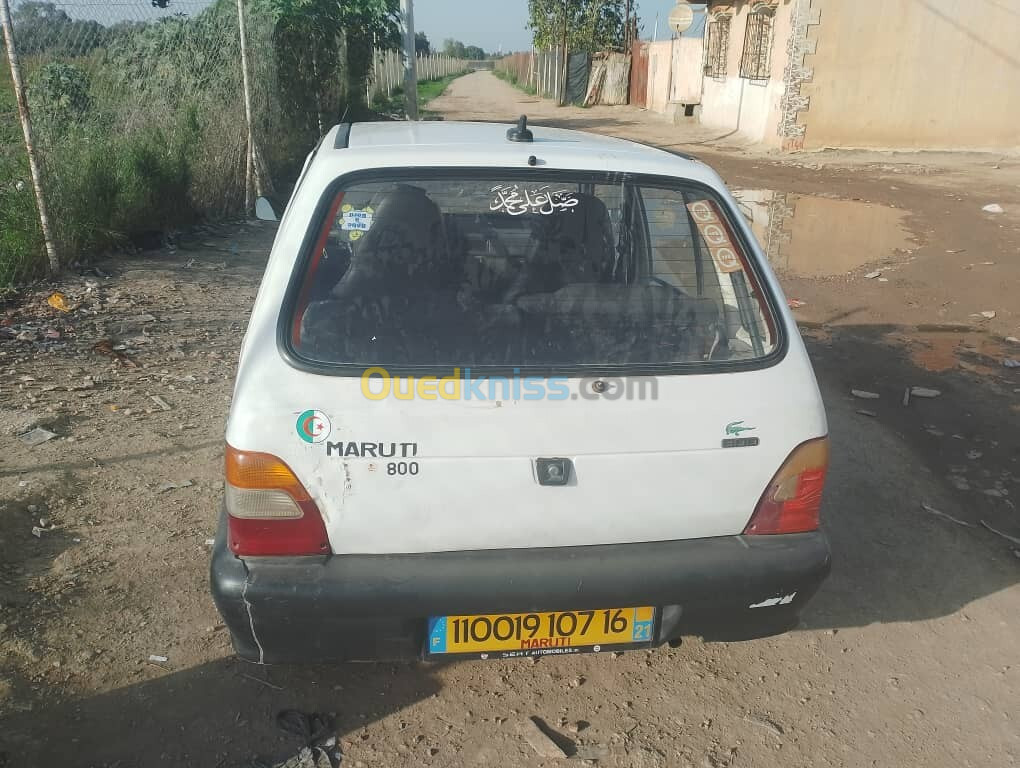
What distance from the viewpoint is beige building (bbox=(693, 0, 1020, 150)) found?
58.9ft

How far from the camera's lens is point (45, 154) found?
21.3 ft

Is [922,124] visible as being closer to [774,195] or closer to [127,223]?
[774,195]

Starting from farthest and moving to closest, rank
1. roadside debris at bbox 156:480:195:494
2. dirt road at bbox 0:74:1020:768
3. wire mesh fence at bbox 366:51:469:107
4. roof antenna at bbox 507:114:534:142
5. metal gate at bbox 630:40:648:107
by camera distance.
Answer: metal gate at bbox 630:40:648:107
wire mesh fence at bbox 366:51:469:107
roadside debris at bbox 156:480:195:494
roof antenna at bbox 507:114:534:142
dirt road at bbox 0:74:1020:768

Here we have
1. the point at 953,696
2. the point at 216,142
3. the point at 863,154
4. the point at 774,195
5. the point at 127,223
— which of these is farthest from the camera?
the point at 863,154

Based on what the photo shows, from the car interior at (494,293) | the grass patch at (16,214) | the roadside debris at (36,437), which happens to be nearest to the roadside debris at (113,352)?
the roadside debris at (36,437)

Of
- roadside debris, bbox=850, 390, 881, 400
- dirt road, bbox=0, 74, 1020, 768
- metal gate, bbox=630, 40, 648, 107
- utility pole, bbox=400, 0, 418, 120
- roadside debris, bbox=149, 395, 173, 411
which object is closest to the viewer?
dirt road, bbox=0, 74, 1020, 768

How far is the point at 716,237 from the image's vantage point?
8.50 ft

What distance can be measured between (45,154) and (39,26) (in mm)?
959

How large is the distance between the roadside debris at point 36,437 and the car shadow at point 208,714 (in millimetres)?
1940

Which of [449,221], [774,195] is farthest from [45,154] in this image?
[774,195]

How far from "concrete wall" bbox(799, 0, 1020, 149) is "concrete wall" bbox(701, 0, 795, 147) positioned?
858mm

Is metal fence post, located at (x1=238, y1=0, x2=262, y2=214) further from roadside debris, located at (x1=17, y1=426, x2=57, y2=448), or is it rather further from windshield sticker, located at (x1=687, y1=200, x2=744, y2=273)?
windshield sticker, located at (x1=687, y1=200, x2=744, y2=273)

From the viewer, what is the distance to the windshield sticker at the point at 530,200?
2.49 meters

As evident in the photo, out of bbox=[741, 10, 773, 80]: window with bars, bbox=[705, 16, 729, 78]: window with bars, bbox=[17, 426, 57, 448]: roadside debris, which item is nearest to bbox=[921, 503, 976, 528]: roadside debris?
bbox=[17, 426, 57, 448]: roadside debris
